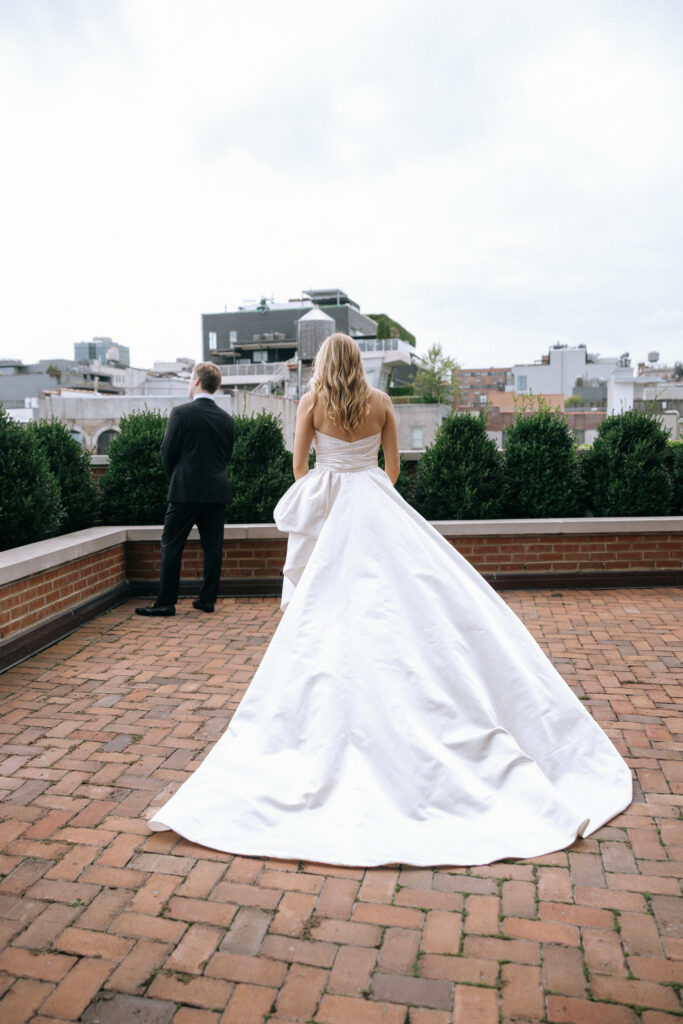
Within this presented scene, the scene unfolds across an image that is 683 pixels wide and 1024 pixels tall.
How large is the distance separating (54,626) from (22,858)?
3070mm

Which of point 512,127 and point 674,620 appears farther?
point 512,127

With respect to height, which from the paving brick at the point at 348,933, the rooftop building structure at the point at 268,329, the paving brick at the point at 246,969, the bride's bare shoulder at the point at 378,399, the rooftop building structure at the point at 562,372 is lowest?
the paving brick at the point at 348,933

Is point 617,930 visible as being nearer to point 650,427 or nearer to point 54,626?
point 54,626

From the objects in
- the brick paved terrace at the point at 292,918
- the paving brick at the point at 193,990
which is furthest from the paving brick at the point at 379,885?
the paving brick at the point at 193,990

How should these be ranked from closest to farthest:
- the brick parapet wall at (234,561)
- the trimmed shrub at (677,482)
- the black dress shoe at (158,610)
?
the black dress shoe at (158,610) < the brick parapet wall at (234,561) < the trimmed shrub at (677,482)

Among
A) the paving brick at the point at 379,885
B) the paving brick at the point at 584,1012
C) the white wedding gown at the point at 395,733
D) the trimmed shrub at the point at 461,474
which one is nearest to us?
the paving brick at the point at 584,1012

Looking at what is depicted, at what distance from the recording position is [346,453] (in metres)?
3.88

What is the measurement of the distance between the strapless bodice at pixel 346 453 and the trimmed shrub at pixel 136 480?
3.77m

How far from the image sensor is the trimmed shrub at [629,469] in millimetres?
7586

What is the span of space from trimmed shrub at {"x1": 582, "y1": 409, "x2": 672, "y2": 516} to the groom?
397 centimetres

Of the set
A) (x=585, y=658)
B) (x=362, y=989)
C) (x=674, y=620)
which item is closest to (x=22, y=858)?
(x=362, y=989)

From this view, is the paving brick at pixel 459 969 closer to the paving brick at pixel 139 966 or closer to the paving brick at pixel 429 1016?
the paving brick at pixel 429 1016

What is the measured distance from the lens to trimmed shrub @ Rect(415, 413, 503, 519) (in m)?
7.55

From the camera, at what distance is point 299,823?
9.11ft
